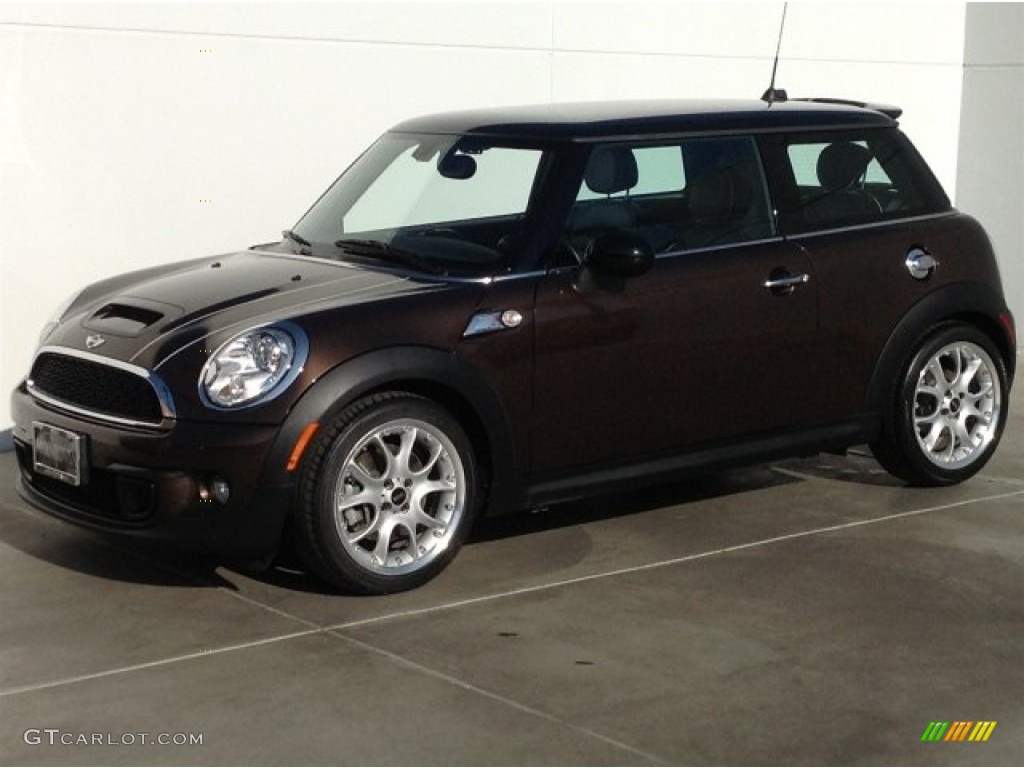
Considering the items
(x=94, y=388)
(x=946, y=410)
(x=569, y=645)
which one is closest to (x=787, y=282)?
(x=946, y=410)

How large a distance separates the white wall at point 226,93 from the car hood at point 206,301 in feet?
6.13

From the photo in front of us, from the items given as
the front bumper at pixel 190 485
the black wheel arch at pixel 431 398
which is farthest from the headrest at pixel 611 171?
the front bumper at pixel 190 485

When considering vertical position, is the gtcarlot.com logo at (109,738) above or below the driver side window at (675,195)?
below

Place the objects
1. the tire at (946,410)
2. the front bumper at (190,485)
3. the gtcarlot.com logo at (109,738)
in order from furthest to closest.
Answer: the tire at (946,410), the front bumper at (190,485), the gtcarlot.com logo at (109,738)

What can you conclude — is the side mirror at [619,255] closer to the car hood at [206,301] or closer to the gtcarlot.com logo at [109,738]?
the car hood at [206,301]

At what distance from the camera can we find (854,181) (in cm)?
725

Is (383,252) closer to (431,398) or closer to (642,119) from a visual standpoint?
(431,398)

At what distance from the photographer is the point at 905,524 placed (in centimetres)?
698

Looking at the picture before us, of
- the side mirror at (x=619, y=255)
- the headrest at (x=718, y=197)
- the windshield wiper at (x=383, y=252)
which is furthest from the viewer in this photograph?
the headrest at (x=718, y=197)

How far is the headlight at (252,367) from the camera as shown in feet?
18.8

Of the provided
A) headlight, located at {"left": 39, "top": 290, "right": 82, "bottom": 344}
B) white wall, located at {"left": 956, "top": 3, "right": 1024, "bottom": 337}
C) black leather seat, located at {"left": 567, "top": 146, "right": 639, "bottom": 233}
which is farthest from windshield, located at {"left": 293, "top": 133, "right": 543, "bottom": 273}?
white wall, located at {"left": 956, "top": 3, "right": 1024, "bottom": 337}

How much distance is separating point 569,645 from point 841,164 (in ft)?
8.73

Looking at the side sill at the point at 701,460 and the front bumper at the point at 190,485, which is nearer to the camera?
the front bumper at the point at 190,485

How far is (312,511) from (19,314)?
9.97ft
